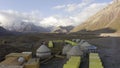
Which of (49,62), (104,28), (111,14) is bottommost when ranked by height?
(49,62)

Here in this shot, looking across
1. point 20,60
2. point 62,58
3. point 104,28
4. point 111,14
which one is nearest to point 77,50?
point 62,58

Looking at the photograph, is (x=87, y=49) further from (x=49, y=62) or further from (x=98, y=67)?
(x=98, y=67)

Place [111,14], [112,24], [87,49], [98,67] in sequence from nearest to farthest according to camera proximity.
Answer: [98,67] → [87,49] → [112,24] → [111,14]

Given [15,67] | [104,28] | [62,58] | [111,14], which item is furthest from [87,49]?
[111,14]

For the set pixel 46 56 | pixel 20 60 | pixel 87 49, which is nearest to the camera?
pixel 20 60

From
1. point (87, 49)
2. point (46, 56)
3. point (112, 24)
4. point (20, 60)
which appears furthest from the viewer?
point (112, 24)

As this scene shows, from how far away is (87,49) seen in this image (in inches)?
1451

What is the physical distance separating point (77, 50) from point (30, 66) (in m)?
10.2

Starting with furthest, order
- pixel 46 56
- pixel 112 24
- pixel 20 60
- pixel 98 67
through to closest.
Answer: pixel 112 24 → pixel 46 56 → pixel 20 60 → pixel 98 67

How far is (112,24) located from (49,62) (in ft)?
516

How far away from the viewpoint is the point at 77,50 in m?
31.3

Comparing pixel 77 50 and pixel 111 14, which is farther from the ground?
pixel 111 14

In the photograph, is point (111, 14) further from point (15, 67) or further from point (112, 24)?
point (15, 67)

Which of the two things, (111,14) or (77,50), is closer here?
(77,50)
